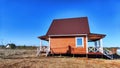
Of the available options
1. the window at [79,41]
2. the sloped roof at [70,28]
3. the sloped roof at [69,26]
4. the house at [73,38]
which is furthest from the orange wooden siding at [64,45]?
the sloped roof at [69,26]

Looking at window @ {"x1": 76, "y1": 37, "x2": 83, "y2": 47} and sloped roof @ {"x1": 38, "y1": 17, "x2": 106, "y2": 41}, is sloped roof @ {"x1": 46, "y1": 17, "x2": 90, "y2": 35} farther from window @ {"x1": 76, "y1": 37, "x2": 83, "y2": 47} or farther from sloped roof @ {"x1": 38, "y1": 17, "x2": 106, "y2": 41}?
window @ {"x1": 76, "y1": 37, "x2": 83, "y2": 47}

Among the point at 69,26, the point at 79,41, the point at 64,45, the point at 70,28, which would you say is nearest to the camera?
the point at 79,41

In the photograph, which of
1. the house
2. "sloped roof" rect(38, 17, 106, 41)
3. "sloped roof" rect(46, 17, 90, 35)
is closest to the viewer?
the house

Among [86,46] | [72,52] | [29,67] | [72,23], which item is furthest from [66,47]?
[29,67]

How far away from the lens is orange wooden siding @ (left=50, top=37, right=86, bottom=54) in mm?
21562

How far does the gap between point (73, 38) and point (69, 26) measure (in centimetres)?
257

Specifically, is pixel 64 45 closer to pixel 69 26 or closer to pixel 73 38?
pixel 73 38

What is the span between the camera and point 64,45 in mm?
22125

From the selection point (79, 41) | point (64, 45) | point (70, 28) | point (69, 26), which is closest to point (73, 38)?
point (79, 41)

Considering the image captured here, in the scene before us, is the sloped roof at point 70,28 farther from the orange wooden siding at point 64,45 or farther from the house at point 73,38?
the orange wooden siding at point 64,45

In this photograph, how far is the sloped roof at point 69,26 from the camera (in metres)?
22.3

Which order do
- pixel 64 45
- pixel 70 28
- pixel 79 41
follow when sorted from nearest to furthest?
pixel 79 41 < pixel 64 45 < pixel 70 28

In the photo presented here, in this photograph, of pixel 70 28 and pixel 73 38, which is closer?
pixel 73 38

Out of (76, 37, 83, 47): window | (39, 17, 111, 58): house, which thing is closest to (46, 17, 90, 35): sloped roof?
(39, 17, 111, 58): house
